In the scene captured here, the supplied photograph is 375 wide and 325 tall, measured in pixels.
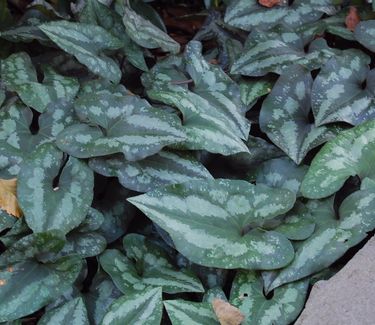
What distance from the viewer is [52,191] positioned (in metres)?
1.72

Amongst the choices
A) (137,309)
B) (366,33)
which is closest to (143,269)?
(137,309)

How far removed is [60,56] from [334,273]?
1.13m

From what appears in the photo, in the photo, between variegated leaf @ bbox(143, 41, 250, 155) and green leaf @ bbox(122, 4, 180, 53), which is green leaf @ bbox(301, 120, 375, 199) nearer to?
variegated leaf @ bbox(143, 41, 250, 155)

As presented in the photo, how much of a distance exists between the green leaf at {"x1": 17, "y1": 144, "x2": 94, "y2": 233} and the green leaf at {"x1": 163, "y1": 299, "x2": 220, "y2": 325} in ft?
1.06

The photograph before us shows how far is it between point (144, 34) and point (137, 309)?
3.03 ft

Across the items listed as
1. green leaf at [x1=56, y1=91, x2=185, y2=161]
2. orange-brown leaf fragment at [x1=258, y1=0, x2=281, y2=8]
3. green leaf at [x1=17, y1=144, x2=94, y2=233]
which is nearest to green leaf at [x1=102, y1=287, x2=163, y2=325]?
green leaf at [x1=17, y1=144, x2=94, y2=233]

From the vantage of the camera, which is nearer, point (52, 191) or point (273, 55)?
point (52, 191)

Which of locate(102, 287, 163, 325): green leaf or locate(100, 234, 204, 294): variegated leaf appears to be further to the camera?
locate(100, 234, 204, 294): variegated leaf

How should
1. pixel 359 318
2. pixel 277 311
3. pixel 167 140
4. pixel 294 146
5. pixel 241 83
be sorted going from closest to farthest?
pixel 359 318 → pixel 277 311 → pixel 167 140 → pixel 294 146 → pixel 241 83

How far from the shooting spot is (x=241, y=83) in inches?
82.4

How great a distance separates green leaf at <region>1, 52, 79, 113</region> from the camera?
76.7 inches

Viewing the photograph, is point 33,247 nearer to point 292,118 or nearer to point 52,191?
point 52,191

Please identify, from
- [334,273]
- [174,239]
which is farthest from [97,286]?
[334,273]

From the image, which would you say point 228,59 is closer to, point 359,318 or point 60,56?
point 60,56
